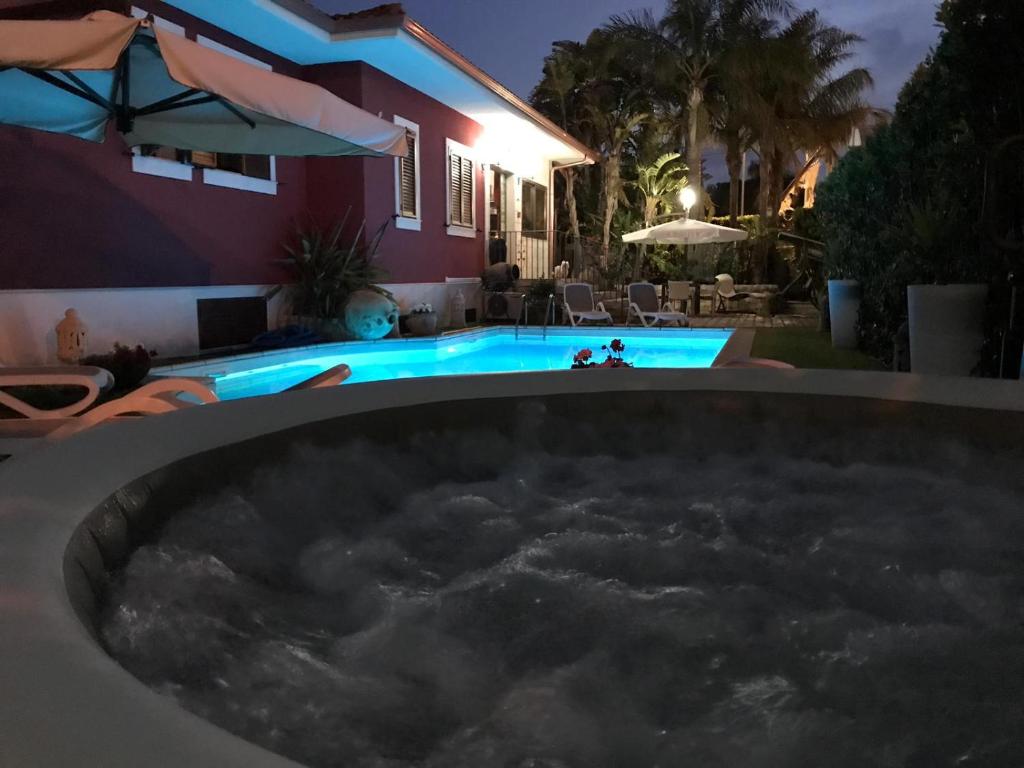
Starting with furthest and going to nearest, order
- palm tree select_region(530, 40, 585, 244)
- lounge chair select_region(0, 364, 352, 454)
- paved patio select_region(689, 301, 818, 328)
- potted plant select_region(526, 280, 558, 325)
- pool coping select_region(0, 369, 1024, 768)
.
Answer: palm tree select_region(530, 40, 585, 244), potted plant select_region(526, 280, 558, 325), paved patio select_region(689, 301, 818, 328), lounge chair select_region(0, 364, 352, 454), pool coping select_region(0, 369, 1024, 768)

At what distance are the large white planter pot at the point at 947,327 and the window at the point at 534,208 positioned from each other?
11005mm

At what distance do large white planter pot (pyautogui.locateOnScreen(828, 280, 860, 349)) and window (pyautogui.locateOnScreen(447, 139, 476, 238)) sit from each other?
6.17 metres

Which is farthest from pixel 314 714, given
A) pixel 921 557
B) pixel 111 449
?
pixel 921 557

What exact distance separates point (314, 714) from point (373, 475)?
1181 millimetres

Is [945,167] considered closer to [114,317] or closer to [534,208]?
[114,317]

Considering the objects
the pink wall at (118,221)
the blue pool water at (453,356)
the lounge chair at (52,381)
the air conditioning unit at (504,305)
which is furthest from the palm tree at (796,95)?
the lounge chair at (52,381)

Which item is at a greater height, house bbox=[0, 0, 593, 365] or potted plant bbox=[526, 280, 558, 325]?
house bbox=[0, 0, 593, 365]

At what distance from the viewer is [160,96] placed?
5680mm

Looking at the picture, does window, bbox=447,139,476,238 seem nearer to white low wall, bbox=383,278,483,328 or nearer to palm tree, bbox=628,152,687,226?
white low wall, bbox=383,278,483,328

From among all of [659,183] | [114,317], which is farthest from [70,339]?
[659,183]

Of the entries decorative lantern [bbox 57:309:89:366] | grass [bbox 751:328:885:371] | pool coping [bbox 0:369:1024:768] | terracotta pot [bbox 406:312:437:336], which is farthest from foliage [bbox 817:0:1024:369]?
decorative lantern [bbox 57:309:89:366]

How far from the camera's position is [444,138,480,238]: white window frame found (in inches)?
481

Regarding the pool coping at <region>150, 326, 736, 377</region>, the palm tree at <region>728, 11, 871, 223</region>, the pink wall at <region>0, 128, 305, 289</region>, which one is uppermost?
the palm tree at <region>728, 11, 871, 223</region>

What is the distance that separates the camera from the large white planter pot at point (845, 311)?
8250 mm
